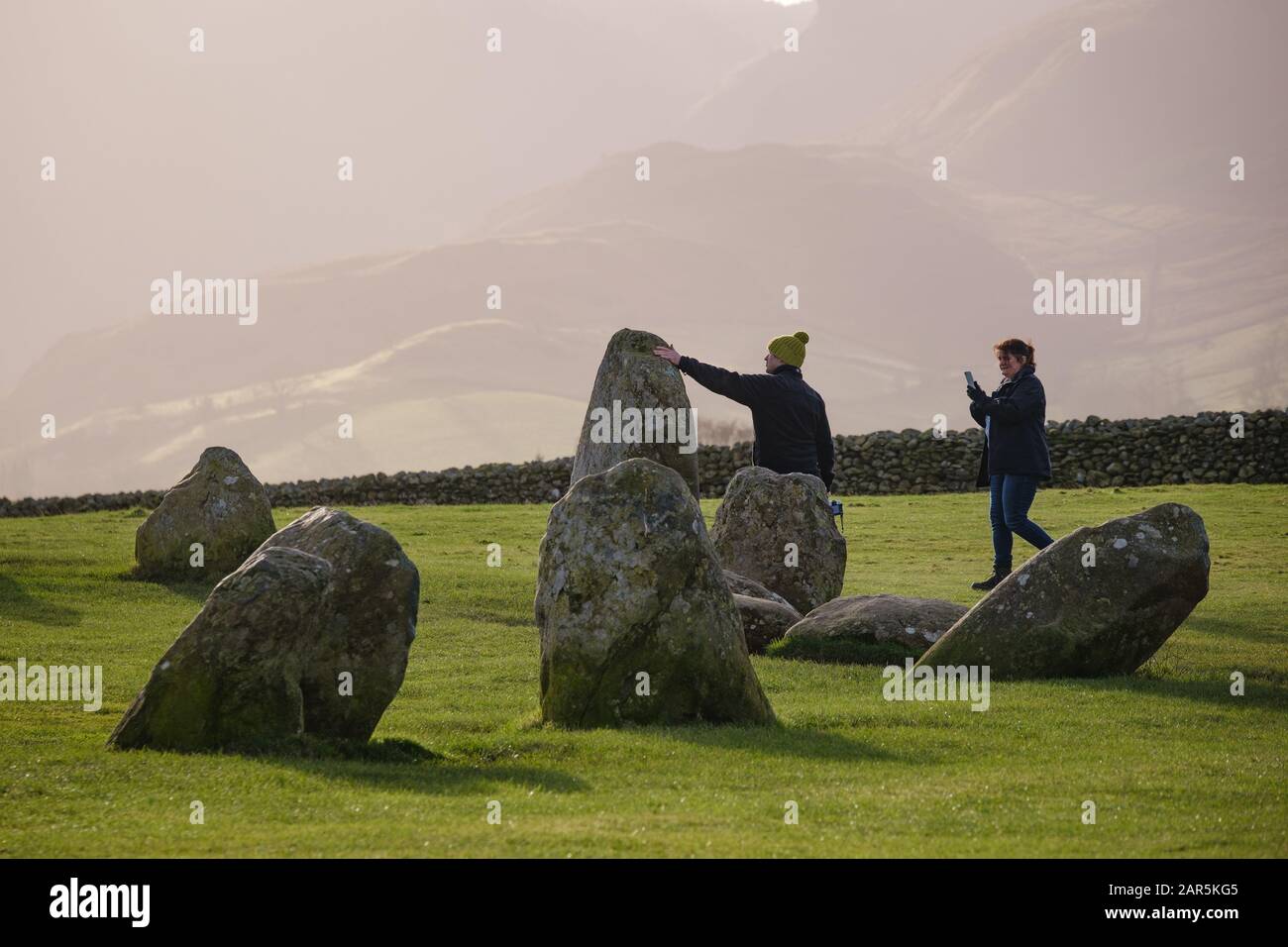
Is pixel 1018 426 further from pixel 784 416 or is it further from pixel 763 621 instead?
pixel 763 621

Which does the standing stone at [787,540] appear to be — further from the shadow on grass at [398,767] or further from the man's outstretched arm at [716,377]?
the shadow on grass at [398,767]

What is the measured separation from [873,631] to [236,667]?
850 cm

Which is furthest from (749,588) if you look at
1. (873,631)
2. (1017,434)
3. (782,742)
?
(782,742)

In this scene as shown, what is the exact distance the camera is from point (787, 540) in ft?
69.2

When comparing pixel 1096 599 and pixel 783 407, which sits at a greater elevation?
pixel 783 407

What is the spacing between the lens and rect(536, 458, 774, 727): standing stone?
12.5 m

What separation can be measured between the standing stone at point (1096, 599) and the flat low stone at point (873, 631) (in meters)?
1.70

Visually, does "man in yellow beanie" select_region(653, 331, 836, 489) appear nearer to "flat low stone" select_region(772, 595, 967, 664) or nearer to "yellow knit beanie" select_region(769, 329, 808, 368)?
"yellow knit beanie" select_region(769, 329, 808, 368)

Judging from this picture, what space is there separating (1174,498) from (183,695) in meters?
31.5

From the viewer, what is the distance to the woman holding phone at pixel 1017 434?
1905cm

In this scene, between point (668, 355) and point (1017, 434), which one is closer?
point (668, 355)

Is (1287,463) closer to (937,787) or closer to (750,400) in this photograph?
(750,400)
